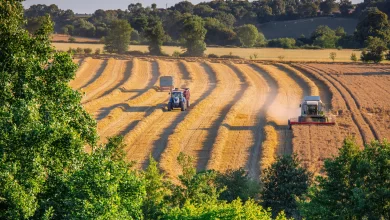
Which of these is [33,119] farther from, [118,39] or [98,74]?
[118,39]

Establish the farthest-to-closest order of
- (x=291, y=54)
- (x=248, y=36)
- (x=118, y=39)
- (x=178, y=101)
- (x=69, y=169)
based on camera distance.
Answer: (x=248, y=36), (x=118, y=39), (x=291, y=54), (x=178, y=101), (x=69, y=169)

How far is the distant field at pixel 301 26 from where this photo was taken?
184625 millimetres

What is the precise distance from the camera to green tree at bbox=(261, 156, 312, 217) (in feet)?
85.6

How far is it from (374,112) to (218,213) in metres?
37.2

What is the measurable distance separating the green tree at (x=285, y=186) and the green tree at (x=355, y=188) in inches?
202

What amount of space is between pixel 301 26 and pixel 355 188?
175310mm

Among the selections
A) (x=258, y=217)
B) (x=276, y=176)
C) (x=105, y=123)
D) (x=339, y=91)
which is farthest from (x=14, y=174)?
(x=339, y=91)

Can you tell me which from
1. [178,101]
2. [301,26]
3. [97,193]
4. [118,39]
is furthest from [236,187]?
[301,26]

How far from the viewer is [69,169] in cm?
1770

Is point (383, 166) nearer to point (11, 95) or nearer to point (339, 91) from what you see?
point (11, 95)

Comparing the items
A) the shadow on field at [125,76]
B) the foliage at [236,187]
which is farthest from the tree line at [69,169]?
the shadow on field at [125,76]

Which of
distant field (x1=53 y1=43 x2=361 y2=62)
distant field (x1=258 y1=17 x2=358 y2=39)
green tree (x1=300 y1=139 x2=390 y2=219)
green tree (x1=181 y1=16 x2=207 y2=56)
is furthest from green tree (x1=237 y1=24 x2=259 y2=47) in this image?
green tree (x1=300 y1=139 x2=390 y2=219)

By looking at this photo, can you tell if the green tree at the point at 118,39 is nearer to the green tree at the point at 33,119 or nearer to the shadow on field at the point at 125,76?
the shadow on field at the point at 125,76

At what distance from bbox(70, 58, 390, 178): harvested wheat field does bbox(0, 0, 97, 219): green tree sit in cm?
1512
